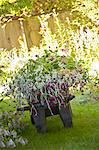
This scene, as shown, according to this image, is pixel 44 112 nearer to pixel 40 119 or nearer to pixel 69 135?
pixel 40 119

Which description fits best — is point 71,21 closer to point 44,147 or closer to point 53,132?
point 53,132

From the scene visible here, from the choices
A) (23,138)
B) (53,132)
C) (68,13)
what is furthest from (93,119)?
(68,13)

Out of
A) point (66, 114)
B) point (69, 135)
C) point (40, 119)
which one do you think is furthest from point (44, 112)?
point (69, 135)

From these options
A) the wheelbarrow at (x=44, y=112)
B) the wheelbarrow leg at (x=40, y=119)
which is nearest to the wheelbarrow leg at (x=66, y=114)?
the wheelbarrow at (x=44, y=112)

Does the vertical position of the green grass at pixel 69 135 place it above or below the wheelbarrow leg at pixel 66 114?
below

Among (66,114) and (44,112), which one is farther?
(66,114)

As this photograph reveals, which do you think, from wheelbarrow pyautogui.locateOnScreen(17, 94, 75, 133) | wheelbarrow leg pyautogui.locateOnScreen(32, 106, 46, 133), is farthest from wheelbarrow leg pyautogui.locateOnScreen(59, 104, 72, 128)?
wheelbarrow leg pyautogui.locateOnScreen(32, 106, 46, 133)

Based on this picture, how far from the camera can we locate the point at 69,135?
17.5 feet

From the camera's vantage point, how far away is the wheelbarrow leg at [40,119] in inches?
209

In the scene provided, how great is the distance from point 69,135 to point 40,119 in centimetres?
40

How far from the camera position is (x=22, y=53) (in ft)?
16.2

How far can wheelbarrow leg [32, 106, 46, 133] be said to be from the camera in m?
5.31

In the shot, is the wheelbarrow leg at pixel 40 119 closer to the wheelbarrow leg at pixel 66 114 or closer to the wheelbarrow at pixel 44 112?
the wheelbarrow at pixel 44 112

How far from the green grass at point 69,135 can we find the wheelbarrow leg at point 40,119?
0.07 meters
